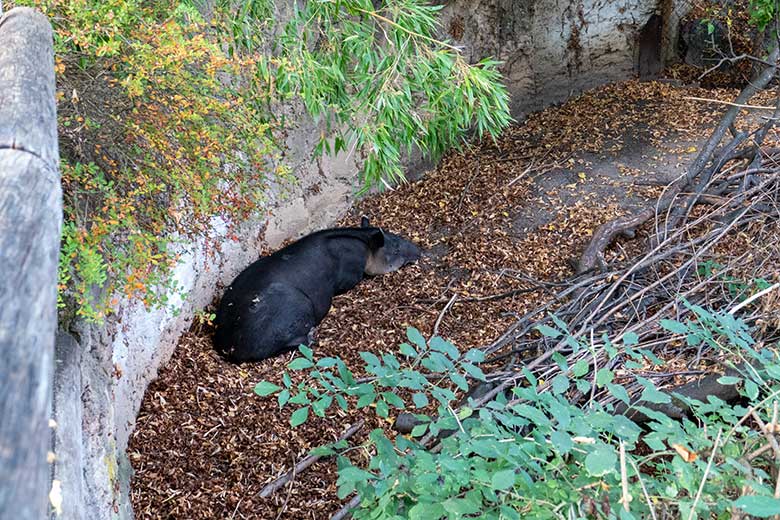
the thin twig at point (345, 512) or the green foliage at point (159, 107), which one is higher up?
the green foliage at point (159, 107)

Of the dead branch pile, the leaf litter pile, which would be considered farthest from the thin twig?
the dead branch pile

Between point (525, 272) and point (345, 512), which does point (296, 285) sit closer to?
point (525, 272)

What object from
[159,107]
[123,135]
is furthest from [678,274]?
[123,135]

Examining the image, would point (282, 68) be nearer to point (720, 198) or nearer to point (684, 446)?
point (684, 446)

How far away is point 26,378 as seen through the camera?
3.22 feet

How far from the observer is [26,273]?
1142 millimetres

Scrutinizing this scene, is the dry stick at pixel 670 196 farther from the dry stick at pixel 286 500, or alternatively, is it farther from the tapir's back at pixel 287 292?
the dry stick at pixel 286 500

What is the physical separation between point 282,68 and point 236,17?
0.50 m

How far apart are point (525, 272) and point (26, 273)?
479cm

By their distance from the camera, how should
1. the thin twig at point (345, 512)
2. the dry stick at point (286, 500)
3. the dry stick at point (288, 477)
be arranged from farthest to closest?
the dry stick at point (288, 477) < the dry stick at point (286, 500) < the thin twig at point (345, 512)

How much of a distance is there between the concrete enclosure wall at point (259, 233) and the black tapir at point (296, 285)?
0.98 ft

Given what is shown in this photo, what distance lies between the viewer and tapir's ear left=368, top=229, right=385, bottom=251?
19.5 ft

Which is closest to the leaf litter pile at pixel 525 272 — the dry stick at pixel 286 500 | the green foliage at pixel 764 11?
the dry stick at pixel 286 500

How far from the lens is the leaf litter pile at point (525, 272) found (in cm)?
382
